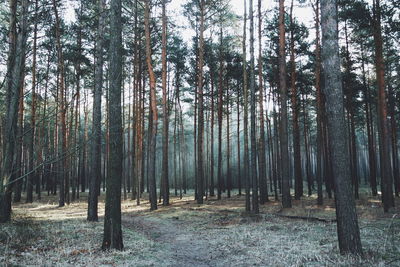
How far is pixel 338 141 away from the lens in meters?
5.93

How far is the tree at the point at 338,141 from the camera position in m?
5.70

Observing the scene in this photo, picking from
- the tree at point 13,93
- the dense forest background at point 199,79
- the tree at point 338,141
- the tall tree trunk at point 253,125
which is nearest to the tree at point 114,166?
the dense forest background at point 199,79

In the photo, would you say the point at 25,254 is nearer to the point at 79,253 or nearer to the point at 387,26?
the point at 79,253

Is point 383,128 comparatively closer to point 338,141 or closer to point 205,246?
point 338,141

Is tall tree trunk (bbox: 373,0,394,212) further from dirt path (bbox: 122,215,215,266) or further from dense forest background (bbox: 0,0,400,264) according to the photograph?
dirt path (bbox: 122,215,215,266)

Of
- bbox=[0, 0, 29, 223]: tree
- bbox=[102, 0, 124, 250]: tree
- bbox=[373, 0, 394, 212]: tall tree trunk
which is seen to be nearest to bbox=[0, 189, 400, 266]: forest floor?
bbox=[102, 0, 124, 250]: tree

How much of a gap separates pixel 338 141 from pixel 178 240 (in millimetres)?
5797

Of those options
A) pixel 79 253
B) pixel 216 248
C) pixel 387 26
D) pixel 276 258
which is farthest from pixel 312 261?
pixel 387 26

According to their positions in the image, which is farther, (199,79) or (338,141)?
(199,79)

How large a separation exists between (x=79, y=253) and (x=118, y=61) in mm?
4673

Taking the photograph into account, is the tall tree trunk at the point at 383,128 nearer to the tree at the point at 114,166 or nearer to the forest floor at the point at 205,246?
the forest floor at the point at 205,246

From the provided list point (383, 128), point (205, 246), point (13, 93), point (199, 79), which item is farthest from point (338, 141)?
point (199, 79)

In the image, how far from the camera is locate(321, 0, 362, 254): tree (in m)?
5.70

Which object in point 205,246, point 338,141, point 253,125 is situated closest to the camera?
point 338,141
